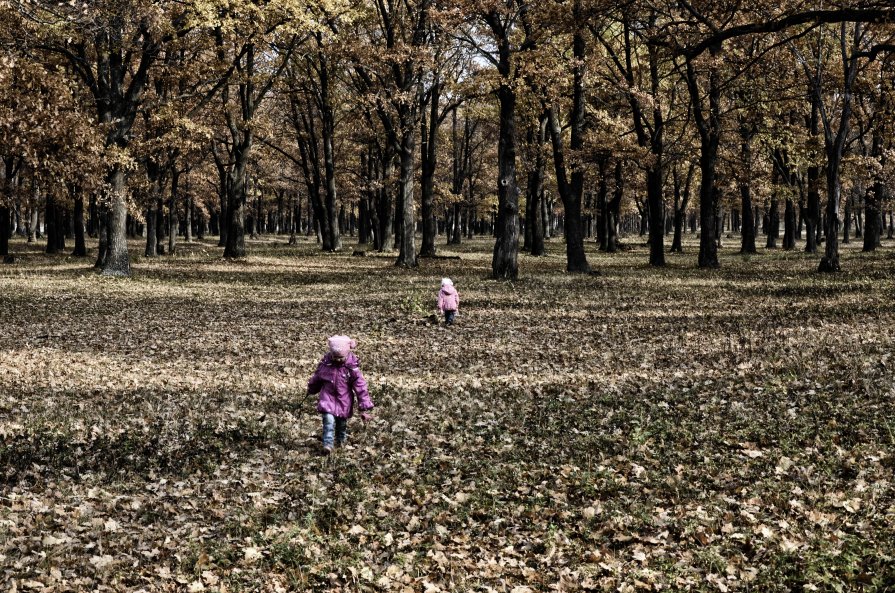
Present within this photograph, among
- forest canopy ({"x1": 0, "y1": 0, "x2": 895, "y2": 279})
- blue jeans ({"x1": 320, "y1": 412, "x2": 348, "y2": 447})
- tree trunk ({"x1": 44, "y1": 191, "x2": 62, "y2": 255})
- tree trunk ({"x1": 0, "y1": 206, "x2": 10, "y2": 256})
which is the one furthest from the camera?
tree trunk ({"x1": 44, "y1": 191, "x2": 62, "y2": 255})

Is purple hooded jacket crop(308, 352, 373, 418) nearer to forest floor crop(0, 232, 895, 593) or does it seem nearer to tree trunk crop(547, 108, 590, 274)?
forest floor crop(0, 232, 895, 593)

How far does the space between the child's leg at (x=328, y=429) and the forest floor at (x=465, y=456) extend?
0.21m

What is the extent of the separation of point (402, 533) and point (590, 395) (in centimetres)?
507

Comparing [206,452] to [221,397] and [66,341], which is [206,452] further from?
[66,341]

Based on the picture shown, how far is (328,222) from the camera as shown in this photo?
4669 cm

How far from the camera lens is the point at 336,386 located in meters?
8.67

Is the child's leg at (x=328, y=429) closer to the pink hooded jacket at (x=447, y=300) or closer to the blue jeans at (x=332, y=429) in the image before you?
the blue jeans at (x=332, y=429)

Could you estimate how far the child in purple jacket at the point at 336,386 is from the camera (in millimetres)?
8664

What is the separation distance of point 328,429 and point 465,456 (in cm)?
178

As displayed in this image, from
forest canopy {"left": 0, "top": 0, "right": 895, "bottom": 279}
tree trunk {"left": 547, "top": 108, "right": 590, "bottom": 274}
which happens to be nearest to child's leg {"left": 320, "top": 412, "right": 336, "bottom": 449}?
forest canopy {"left": 0, "top": 0, "right": 895, "bottom": 279}

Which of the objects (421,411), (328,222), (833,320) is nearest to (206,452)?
(421,411)

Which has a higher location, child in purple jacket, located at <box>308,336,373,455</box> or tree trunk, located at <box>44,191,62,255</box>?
tree trunk, located at <box>44,191,62,255</box>

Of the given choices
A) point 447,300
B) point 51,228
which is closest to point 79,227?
point 51,228

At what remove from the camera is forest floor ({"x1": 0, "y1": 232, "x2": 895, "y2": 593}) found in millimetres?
5848
